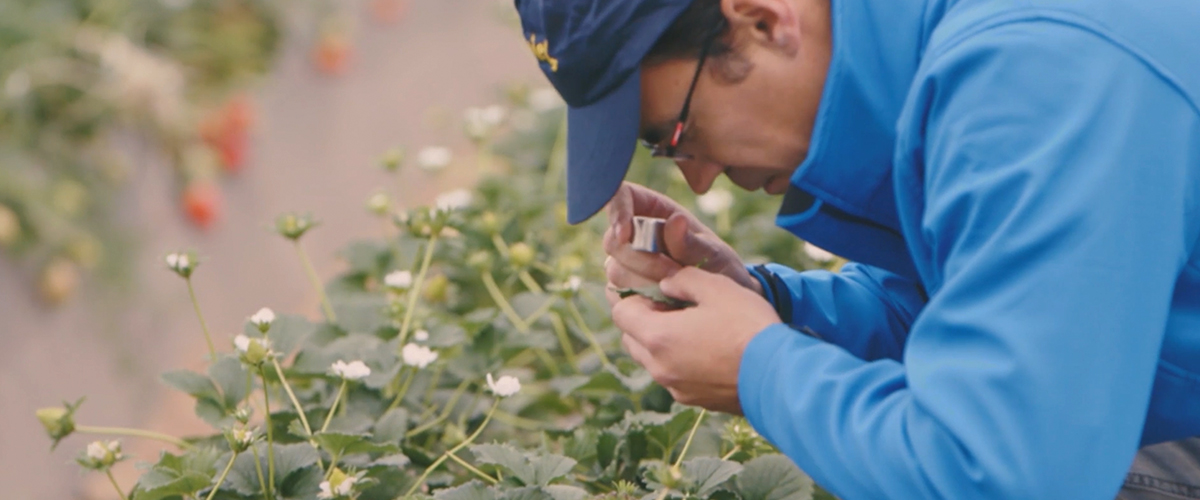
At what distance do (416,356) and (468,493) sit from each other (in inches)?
10.6

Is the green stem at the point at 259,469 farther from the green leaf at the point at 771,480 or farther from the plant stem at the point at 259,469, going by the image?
the green leaf at the point at 771,480

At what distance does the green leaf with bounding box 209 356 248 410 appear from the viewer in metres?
1.37

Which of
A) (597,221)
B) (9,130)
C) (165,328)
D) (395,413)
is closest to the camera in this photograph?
(395,413)

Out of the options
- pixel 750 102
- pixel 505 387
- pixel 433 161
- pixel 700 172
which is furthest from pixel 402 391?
pixel 433 161

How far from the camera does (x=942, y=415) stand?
31.9 inches

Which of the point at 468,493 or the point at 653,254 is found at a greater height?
the point at 653,254

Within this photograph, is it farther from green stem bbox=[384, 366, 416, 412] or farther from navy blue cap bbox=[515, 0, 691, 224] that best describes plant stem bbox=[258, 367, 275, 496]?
navy blue cap bbox=[515, 0, 691, 224]

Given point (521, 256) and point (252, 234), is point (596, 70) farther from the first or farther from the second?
point (252, 234)

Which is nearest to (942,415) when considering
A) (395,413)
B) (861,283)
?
(861,283)

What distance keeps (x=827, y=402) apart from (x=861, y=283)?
0.53m

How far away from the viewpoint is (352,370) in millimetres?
1317

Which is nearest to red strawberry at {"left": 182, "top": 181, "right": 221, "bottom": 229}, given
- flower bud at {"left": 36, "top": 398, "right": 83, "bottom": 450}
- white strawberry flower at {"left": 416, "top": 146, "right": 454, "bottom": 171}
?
white strawberry flower at {"left": 416, "top": 146, "right": 454, "bottom": 171}

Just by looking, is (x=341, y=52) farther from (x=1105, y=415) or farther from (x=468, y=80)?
(x=1105, y=415)

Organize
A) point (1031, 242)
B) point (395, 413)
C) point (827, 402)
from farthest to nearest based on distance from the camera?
point (395, 413) < point (827, 402) < point (1031, 242)
